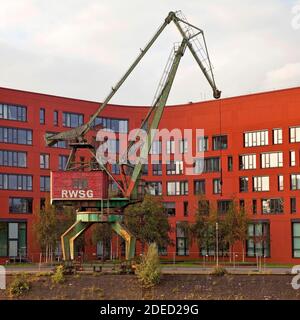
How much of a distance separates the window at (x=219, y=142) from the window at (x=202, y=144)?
1.43m

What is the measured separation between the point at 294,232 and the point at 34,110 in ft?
123

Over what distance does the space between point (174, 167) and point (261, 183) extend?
50.3ft

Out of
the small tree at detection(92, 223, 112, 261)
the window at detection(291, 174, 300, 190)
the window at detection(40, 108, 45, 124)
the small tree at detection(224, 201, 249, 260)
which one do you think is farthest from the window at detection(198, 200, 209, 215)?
the window at detection(40, 108, 45, 124)

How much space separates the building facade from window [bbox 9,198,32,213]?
0.13 m

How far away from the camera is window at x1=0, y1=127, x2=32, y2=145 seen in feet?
333

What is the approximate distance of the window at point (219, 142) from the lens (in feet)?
342

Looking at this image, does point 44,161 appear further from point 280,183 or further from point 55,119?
point 280,183

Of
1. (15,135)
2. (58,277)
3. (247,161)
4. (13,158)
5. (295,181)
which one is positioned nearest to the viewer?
(58,277)

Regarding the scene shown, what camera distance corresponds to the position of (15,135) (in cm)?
10250

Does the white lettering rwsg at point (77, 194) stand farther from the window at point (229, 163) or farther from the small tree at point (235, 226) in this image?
the window at point (229, 163)

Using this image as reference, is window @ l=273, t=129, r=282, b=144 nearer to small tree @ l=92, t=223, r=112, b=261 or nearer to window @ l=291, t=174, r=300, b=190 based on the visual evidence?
window @ l=291, t=174, r=300, b=190

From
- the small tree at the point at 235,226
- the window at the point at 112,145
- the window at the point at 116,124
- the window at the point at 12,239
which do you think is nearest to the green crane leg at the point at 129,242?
the small tree at the point at 235,226

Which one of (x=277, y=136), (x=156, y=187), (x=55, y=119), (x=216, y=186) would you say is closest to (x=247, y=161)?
(x=277, y=136)
